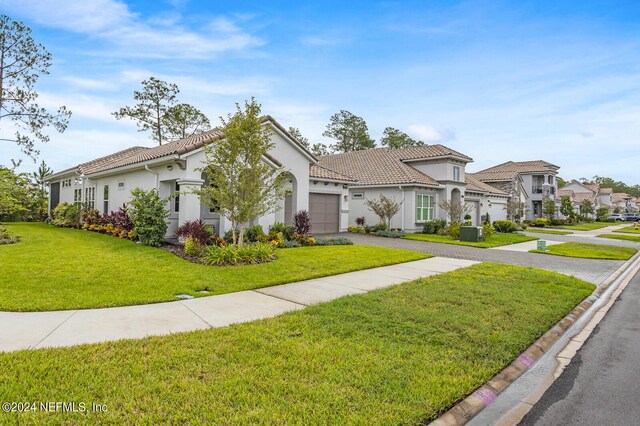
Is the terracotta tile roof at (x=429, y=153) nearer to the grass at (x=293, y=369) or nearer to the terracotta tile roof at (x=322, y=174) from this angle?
the terracotta tile roof at (x=322, y=174)

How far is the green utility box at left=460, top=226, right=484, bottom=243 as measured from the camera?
19531 mm

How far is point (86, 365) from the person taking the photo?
3.65m

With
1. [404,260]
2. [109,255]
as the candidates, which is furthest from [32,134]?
[404,260]

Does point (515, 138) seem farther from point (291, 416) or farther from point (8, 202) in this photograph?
point (8, 202)

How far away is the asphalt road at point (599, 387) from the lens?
3.25 m

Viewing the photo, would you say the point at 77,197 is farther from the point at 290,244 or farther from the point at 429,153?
the point at 429,153

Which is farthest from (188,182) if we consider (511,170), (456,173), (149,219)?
(511,170)

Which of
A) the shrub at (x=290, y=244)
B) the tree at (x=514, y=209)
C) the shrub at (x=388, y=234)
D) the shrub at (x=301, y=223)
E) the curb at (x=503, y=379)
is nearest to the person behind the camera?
the curb at (x=503, y=379)

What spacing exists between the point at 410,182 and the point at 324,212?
6136 mm

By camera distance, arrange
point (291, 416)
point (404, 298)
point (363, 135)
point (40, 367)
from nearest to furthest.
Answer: point (291, 416) → point (40, 367) → point (404, 298) → point (363, 135)

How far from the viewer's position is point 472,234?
773 inches

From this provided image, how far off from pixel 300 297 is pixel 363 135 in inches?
1793

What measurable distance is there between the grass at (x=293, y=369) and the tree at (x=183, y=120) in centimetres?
3415

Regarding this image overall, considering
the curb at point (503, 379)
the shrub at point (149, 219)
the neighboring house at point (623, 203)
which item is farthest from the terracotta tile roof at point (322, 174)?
the neighboring house at point (623, 203)
